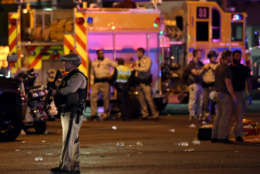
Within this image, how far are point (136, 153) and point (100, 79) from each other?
311 inches

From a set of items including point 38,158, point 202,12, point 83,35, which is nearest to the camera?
point 38,158

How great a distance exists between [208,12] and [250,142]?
39.0ft

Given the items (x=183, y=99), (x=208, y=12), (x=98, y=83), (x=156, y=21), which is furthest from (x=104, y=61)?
(x=208, y=12)

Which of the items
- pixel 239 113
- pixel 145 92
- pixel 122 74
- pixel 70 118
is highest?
pixel 70 118

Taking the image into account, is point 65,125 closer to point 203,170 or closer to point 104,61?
point 203,170

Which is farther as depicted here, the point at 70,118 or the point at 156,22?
the point at 156,22

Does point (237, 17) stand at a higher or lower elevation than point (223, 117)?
higher

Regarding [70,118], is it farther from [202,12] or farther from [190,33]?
[202,12]

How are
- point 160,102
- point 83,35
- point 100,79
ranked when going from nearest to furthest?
point 100,79
point 83,35
point 160,102

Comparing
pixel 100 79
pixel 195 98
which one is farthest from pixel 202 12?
pixel 100 79

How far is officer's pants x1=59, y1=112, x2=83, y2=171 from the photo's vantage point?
422 inches

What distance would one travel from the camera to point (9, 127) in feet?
52.3

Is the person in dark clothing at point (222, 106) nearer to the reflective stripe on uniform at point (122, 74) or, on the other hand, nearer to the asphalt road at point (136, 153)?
the asphalt road at point (136, 153)

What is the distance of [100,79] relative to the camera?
21469 millimetres
